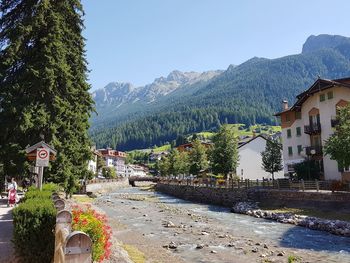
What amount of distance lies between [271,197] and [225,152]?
1990 centimetres

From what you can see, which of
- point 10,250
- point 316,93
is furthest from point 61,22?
point 316,93

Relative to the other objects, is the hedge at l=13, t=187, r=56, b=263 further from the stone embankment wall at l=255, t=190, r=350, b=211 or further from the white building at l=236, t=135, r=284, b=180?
the white building at l=236, t=135, r=284, b=180

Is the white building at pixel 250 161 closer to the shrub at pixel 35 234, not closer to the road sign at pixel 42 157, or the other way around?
the road sign at pixel 42 157

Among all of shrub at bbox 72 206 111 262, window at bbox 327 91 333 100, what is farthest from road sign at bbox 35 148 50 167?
window at bbox 327 91 333 100

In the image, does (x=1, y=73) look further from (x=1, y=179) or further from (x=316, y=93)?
(x=316, y=93)

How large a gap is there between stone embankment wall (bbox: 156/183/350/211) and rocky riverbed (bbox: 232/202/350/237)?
3194 millimetres

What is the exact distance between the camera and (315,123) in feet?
172

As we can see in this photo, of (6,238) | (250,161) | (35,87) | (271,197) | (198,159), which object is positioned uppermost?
(35,87)

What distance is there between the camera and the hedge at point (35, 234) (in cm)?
955

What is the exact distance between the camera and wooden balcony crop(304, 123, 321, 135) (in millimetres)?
51156

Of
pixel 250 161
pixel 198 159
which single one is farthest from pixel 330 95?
pixel 198 159

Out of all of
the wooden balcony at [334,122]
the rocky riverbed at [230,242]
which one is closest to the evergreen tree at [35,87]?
the rocky riverbed at [230,242]

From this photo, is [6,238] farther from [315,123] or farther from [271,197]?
[315,123]

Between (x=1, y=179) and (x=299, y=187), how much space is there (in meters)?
30.5
